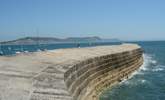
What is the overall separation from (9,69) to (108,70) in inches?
558

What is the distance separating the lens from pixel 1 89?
8.11 m

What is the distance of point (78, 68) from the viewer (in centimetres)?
1542

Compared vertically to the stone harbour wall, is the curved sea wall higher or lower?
higher

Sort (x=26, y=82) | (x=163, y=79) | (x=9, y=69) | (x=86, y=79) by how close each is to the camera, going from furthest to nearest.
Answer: (x=163, y=79), (x=86, y=79), (x=9, y=69), (x=26, y=82)

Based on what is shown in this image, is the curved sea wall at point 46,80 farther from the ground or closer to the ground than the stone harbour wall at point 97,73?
farther from the ground

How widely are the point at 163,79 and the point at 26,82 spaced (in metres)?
21.3

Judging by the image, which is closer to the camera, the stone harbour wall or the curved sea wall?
the curved sea wall

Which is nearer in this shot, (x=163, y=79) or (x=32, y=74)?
(x=32, y=74)

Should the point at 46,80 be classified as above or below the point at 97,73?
above

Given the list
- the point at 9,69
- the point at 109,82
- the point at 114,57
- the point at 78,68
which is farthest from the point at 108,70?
the point at 9,69

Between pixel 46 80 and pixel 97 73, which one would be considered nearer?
pixel 46 80

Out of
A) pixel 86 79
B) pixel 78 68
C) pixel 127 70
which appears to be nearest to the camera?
pixel 78 68

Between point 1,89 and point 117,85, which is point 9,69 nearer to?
point 1,89

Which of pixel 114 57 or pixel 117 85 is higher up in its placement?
pixel 114 57
